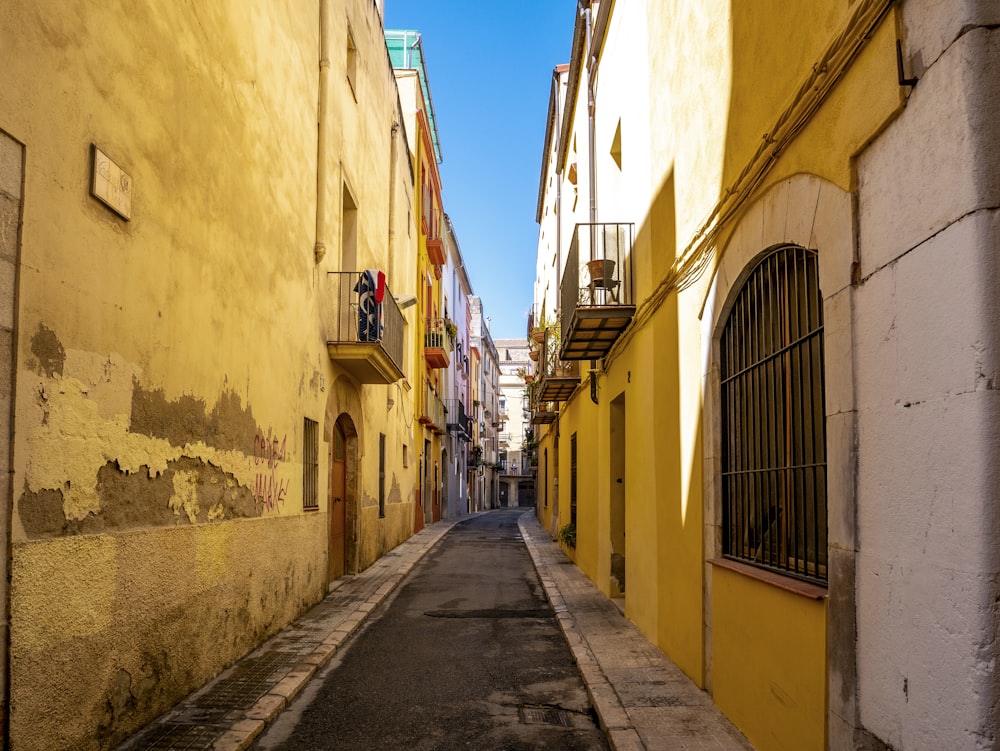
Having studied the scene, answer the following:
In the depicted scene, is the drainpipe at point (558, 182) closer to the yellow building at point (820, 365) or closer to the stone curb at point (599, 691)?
the yellow building at point (820, 365)

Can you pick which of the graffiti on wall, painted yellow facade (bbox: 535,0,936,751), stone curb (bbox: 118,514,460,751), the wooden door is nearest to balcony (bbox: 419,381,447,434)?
the wooden door

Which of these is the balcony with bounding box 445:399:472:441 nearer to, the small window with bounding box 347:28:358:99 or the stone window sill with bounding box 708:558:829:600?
the small window with bounding box 347:28:358:99

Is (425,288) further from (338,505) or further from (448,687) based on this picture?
(448,687)

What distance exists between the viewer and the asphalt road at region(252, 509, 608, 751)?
5445 mm

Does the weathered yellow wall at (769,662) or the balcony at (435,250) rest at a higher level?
the balcony at (435,250)

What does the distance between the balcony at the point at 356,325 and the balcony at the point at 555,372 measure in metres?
3.92

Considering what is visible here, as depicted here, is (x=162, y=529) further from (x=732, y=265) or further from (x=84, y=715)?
(x=732, y=265)

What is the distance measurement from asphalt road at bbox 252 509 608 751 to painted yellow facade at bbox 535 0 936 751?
103 cm

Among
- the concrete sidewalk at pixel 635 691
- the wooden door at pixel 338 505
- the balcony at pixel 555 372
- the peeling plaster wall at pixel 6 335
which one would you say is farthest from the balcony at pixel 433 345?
the peeling plaster wall at pixel 6 335

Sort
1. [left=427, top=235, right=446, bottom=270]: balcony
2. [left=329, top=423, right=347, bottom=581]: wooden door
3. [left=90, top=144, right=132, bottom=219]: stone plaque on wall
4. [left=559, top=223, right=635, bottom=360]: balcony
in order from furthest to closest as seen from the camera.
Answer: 1. [left=427, top=235, right=446, bottom=270]: balcony
2. [left=329, top=423, right=347, bottom=581]: wooden door
3. [left=559, top=223, right=635, bottom=360]: balcony
4. [left=90, top=144, right=132, bottom=219]: stone plaque on wall

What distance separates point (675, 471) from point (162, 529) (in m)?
4.07

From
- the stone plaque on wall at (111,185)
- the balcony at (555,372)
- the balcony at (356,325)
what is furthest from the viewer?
the balcony at (555,372)

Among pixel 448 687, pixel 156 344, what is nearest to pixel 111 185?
pixel 156 344

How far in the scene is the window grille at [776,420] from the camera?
4.51 m
